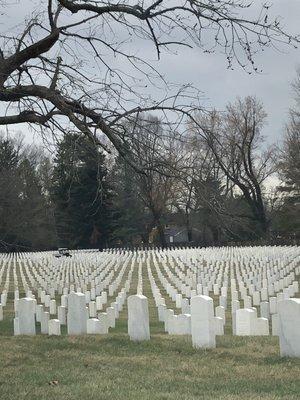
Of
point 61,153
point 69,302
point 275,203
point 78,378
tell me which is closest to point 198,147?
point 61,153

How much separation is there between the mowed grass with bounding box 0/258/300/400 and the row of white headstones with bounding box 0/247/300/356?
0.32 metres

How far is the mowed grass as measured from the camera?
4777 millimetres

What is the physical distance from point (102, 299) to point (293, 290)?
5029 millimetres

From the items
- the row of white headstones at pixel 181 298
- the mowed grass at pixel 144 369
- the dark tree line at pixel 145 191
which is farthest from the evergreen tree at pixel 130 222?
the mowed grass at pixel 144 369

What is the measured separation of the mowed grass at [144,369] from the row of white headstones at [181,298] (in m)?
0.32

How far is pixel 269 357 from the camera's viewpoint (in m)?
6.08

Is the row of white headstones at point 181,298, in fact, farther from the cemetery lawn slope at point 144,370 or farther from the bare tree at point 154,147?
the bare tree at point 154,147

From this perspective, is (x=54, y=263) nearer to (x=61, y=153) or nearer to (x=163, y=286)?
(x=163, y=286)

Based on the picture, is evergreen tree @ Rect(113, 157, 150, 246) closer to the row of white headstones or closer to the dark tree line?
the dark tree line

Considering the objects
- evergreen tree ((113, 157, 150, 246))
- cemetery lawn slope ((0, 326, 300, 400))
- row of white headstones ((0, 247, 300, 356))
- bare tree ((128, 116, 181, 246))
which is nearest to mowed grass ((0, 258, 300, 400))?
cemetery lawn slope ((0, 326, 300, 400))

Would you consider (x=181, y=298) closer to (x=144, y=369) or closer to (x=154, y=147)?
(x=154, y=147)

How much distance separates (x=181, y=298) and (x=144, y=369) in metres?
7.77

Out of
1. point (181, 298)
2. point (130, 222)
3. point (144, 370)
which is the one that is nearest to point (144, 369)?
point (144, 370)

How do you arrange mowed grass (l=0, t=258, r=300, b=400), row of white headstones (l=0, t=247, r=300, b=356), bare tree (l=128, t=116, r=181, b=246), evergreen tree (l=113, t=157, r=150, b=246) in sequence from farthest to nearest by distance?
evergreen tree (l=113, t=157, r=150, b=246)
bare tree (l=128, t=116, r=181, b=246)
row of white headstones (l=0, t=247, r=300, b=356)
mowed grass (l=0, t=258, r=300, b=400)
